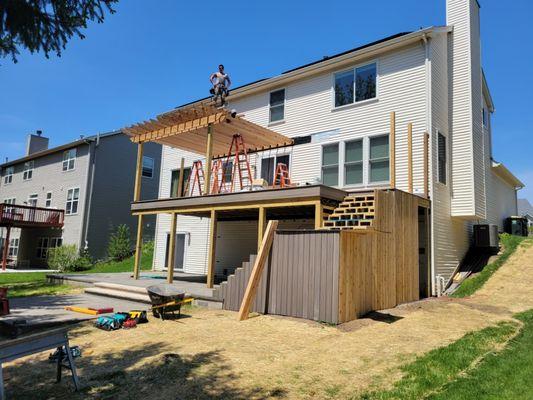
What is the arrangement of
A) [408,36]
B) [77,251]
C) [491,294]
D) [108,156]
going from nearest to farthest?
[491,294], [408,36], [77,251], [108,156]

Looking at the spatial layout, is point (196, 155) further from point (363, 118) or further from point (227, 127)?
point (363, 118)

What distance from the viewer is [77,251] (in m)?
25.9

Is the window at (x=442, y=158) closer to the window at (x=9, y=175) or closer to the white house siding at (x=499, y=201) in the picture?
the white house siding at (x=499, y=201)

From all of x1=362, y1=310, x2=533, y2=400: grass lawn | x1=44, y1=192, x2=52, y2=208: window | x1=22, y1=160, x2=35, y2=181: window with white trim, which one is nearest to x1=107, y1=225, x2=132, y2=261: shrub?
x1=44, y1=192, x2=52, y2=208: window

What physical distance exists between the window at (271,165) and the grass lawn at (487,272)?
26.2ft

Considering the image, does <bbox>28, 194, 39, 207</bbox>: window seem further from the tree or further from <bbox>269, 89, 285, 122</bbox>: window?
the tree

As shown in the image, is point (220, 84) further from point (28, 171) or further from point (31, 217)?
point (28, 171)

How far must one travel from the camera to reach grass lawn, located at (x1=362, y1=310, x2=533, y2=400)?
15.0 feet

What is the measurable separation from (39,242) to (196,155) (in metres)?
17.7

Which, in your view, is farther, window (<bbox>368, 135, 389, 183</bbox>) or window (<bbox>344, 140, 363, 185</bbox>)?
Result: window (<bbox>344, 140, 363, 185</bbox>)

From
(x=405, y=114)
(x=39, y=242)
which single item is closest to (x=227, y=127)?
(x=405, y=114)

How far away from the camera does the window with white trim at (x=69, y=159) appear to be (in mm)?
29031

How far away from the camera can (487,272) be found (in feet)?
47.7

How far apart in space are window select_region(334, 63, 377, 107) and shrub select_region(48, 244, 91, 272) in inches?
735
